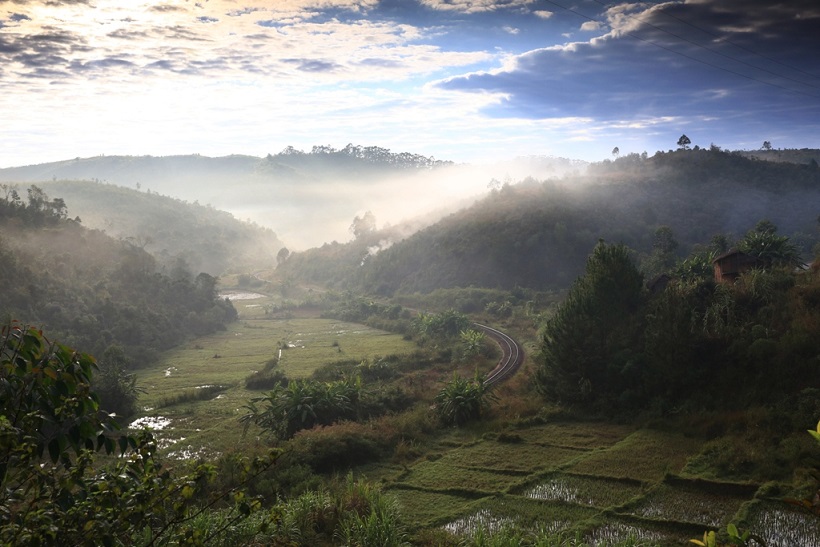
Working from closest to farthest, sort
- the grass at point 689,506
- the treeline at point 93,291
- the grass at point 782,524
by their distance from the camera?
the grass at point 782,524
the grass at point 689,506
the treeline at point 93,291

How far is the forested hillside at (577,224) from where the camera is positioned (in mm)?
84875

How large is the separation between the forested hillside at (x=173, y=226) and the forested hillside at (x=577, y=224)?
3921cm

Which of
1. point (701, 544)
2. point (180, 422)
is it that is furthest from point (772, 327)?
point (180, 422)

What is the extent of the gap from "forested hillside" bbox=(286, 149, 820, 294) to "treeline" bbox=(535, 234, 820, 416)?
149 ft

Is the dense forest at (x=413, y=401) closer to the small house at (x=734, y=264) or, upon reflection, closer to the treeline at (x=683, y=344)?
the treeline at (x=683, y=344)

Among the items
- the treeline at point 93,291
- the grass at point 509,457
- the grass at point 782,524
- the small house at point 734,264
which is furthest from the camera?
the treeline at point 93,291

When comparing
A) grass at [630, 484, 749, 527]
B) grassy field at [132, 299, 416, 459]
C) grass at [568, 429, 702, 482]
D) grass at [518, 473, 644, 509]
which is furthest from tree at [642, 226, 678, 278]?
grass at [630, 484, 749, 527]

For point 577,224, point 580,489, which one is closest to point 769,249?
point 580,489

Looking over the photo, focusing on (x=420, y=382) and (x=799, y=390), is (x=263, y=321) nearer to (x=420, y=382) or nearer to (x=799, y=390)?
(x=420, y=382)

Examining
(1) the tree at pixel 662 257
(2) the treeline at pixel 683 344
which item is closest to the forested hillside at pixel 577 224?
(1) the tree at pixel 662 257

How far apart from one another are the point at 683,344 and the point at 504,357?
67.1ft

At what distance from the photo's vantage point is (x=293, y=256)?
130750 millimetres

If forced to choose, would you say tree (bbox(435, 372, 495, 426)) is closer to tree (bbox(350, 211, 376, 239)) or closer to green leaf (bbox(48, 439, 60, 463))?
green leaf (bbox(48, 439, 60, 463))

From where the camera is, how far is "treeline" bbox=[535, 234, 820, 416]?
26.3 metres
